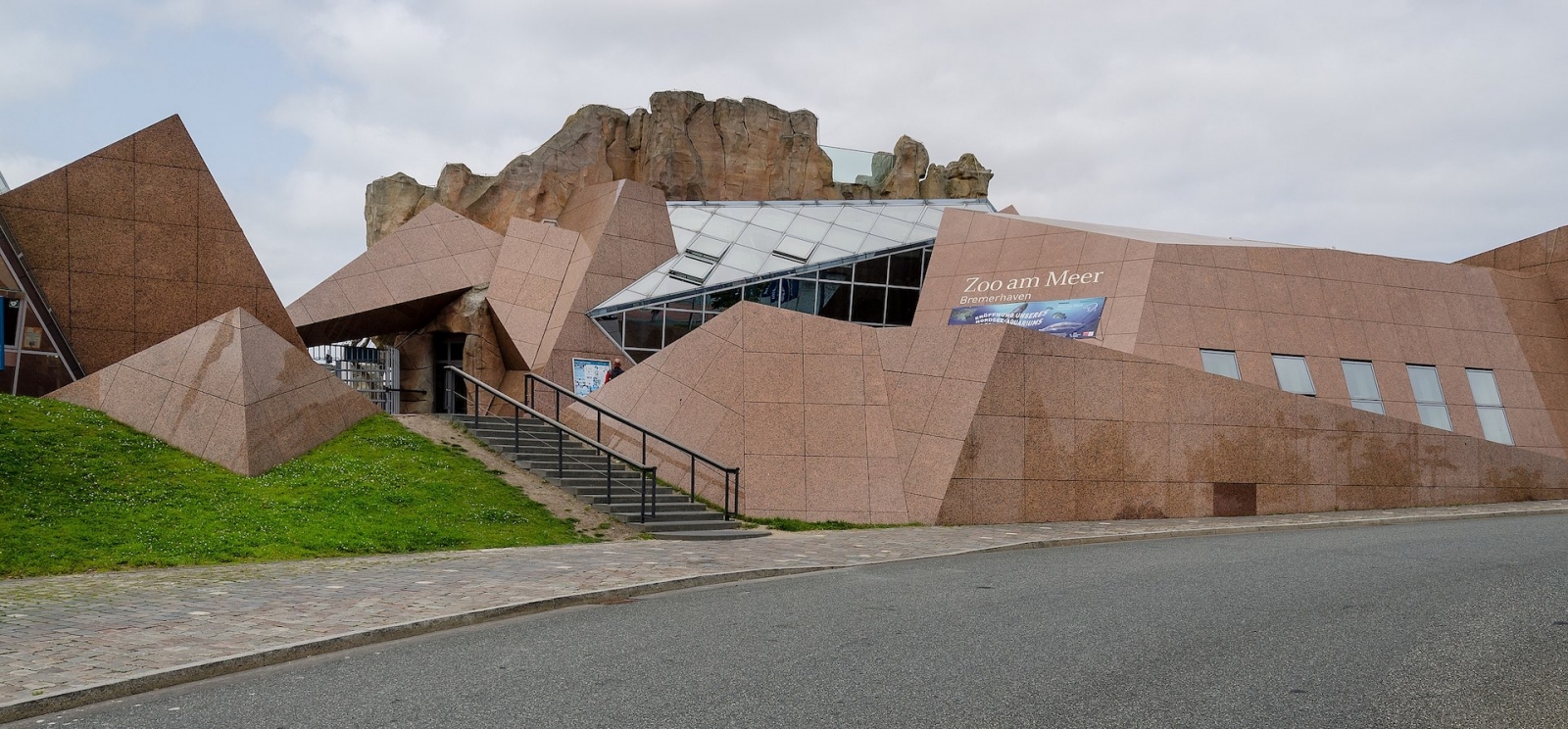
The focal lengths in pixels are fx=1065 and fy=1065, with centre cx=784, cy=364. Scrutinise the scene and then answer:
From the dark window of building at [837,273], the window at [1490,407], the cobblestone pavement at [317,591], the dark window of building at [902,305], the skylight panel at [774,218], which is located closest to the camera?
the cobblestone pavement at [317,591]

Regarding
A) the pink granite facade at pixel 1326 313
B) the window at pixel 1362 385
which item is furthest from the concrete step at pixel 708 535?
the window at pixel 1362 385

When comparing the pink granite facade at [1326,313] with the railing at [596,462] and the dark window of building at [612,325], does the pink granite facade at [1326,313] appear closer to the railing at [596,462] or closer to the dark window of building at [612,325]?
the dark window of building at [612,325]

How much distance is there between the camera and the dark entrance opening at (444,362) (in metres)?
29.5

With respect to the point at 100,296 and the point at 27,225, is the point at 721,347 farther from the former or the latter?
the point at 27,225

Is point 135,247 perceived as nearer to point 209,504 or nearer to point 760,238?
point 209,504

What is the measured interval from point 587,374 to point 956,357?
1163 cm

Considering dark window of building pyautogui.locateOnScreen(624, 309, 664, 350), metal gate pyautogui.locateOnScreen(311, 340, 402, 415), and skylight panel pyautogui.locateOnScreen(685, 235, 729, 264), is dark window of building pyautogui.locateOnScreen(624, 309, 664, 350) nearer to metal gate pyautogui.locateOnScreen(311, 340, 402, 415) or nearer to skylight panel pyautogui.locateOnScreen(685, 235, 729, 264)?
skylight panel pyautogui.locateOnScreen(685, 235, 729, 264)

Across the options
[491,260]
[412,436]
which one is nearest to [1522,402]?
[412,436]

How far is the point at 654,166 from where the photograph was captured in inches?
1713

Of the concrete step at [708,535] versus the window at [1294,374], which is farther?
the window at [1294,374]

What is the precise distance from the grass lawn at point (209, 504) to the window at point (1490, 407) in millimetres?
19308

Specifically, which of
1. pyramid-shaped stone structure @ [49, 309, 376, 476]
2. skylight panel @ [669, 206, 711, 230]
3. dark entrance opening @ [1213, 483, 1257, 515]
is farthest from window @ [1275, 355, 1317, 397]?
pyramid-shaped stone structure @ [49, 309, 376, 476]

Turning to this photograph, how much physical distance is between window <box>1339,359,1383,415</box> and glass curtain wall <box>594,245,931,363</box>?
36.6 feet

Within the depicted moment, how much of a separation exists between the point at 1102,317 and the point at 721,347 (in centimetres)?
887
